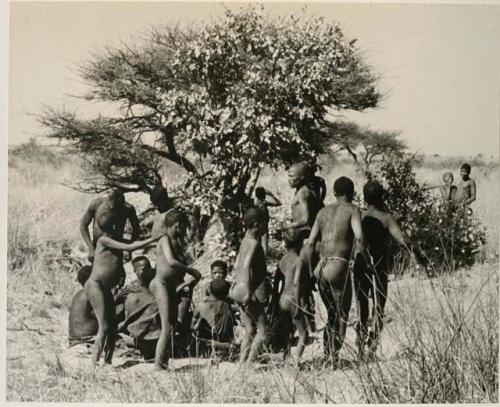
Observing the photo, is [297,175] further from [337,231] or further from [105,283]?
[105,283]

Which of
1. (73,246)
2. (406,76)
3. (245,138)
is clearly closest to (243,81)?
(245,138)

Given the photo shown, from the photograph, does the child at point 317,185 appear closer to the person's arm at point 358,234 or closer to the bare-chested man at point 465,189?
the person's arm at point 358,234

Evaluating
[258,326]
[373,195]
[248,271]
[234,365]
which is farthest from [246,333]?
[373,195]

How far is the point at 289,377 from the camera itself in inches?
319

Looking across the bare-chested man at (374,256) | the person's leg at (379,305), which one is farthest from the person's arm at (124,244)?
the person's leg at (379,305)

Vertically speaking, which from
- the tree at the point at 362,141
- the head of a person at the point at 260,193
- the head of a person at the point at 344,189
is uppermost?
the tree at the point at 362,141

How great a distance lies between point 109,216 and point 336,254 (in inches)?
83.6

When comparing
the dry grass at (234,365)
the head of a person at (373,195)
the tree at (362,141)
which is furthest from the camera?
the tree at (362,141)

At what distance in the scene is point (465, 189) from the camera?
→ 9242 millimetres

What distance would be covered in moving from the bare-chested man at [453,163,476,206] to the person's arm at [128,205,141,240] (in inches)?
128

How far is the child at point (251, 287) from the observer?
8031 mm

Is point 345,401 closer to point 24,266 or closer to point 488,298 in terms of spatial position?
point 488,298

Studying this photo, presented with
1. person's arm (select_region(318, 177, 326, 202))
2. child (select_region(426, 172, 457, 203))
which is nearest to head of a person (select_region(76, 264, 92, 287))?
person's arm (select_region(318, 177, 326, 202))

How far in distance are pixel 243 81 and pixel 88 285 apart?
98.8 inches
